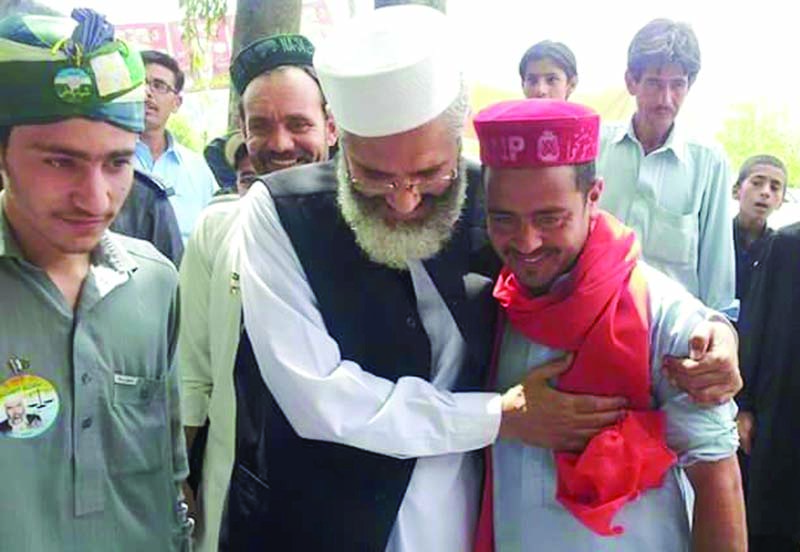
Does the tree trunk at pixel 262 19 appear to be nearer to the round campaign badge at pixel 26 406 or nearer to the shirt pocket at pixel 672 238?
the shirt pocket at pixel 672 238

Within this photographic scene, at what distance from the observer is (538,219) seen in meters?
1.70

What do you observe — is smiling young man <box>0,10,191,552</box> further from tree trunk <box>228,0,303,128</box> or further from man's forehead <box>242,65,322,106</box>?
tree trunk <box>228,0,303,128</box>

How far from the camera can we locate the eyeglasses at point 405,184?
178 cm

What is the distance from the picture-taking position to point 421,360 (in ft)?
5.90

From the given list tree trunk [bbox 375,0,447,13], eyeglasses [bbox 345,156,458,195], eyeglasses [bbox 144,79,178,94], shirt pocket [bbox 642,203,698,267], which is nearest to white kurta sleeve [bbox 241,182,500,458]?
eyeglasses [bbox 345,156,458,195]

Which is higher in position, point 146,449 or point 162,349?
point 162,349

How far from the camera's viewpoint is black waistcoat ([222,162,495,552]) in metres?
1.79

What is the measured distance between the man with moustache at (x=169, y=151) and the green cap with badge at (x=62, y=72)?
280 centimetres

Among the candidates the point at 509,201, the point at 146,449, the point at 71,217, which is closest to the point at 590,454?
the point at 509,201

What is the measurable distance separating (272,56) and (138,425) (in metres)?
1.14

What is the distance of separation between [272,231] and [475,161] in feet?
1.74

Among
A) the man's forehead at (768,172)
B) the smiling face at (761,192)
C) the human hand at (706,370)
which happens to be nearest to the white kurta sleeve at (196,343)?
the human hand at (706,370)

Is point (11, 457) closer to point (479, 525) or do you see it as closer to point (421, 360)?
point (421, 360)

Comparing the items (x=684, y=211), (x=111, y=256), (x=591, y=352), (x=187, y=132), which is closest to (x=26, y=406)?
(x=111, y=256)
